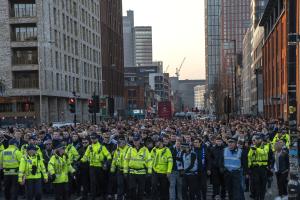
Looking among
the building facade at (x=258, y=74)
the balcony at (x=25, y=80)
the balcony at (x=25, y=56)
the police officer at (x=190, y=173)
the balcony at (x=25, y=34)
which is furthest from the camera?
the building facade at (x=258, y=74)

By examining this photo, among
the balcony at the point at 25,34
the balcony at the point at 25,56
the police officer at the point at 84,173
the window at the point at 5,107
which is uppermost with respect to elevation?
the balcony at the point at 25,34

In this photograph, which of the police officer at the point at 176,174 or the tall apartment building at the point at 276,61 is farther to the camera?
the tall apartment building at the point at 276,61

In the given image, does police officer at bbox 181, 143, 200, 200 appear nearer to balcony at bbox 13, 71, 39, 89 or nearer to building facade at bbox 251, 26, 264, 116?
building facade at bbox 251, 26, 264, 116

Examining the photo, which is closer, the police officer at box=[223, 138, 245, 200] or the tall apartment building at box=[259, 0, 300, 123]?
the police officer at box=[223, 138, 245, 200]

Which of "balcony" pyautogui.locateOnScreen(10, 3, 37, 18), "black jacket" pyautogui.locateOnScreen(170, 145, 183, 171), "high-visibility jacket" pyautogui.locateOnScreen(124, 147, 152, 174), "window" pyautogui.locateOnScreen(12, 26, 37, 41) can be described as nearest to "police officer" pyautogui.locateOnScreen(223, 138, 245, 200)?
"black jacket" pyautogui.locateOnScreen(170, 145, 183, 171)

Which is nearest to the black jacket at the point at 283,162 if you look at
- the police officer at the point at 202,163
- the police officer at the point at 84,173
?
the police officer at the point at 202,163

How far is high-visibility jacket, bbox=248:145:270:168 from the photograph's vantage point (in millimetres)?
14305

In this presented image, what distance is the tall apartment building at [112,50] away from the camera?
8534 centimetres

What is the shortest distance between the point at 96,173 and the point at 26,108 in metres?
38.2

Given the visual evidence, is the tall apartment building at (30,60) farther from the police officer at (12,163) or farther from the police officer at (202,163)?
the police officer at (202,163)

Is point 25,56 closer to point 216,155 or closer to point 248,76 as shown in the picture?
point 216,155

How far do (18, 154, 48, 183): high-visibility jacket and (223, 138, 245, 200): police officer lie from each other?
Result: 5.08m

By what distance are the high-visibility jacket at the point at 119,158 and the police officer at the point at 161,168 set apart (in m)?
0.87

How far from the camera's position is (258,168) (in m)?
14.3
